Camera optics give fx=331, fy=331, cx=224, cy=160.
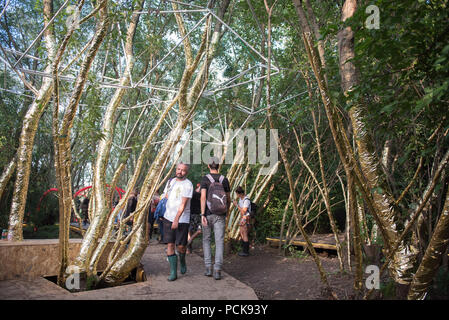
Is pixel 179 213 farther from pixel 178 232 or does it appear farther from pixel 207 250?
pixel 207 250

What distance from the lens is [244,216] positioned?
750 cm

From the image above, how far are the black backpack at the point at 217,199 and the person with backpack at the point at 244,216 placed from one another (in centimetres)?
292

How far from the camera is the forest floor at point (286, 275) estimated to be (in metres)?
4.15

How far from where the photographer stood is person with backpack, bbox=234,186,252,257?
7.45m

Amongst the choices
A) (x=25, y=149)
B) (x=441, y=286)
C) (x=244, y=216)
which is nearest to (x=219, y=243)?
(x=441, y=286)

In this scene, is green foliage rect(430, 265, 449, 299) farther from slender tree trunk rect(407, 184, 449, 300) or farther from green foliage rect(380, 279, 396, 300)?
slender tree trunk rect(407, 184, 449, 300)

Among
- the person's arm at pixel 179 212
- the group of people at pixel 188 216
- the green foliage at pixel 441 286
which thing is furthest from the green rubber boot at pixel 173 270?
the green foliage at pixel 441 286

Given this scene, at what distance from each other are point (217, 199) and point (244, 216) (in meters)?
3.05

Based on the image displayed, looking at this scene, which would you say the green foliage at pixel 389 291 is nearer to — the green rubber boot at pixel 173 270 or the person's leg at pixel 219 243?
the person's leg at pixel 219 243

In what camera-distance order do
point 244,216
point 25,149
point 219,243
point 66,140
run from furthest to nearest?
point 244,216 → point 25,149 → point 219,243 → point 66,140

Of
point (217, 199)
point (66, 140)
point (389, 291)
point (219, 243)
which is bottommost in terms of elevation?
point (389, 291)

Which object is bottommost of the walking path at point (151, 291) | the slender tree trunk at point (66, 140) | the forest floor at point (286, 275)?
the forest floor at point (286, 275)

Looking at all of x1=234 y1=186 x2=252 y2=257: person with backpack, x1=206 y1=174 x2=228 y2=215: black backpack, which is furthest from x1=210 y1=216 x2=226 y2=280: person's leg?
x1=234 y1=186 x2=252 y2=257: person with backpack
